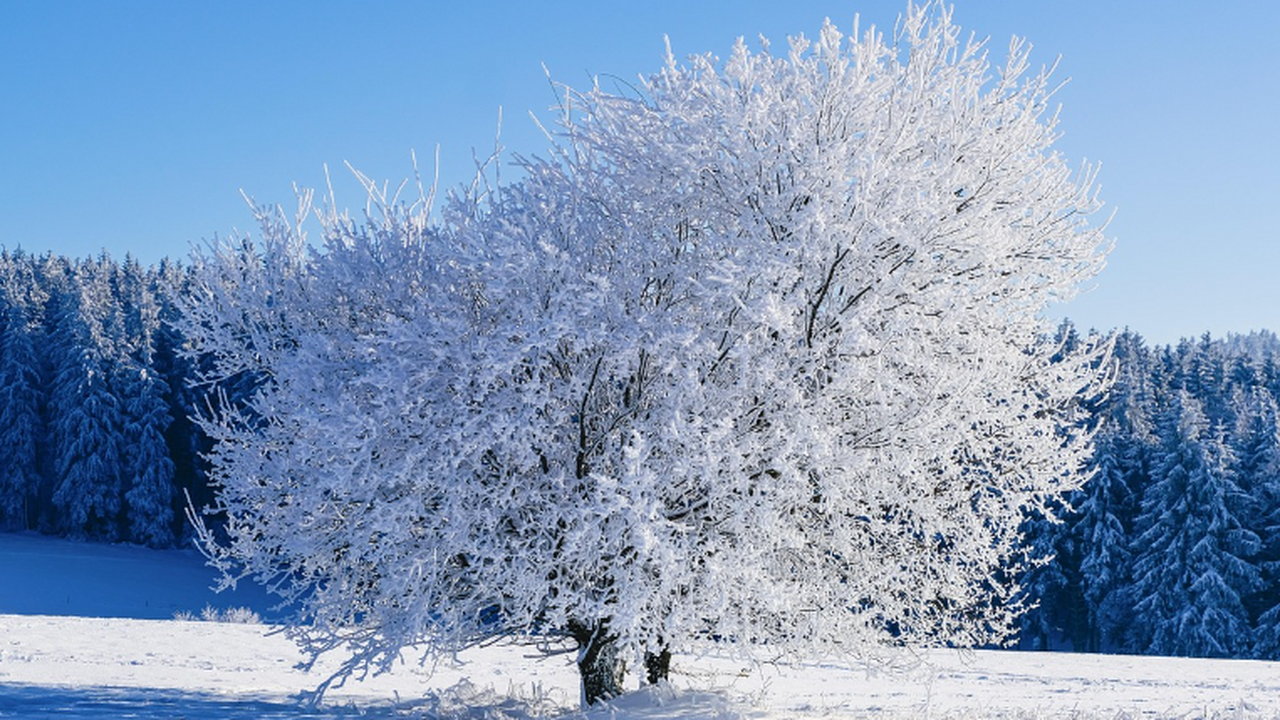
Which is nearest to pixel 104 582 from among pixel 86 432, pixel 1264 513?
pixel 86 432

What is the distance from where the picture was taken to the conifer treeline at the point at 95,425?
184ft

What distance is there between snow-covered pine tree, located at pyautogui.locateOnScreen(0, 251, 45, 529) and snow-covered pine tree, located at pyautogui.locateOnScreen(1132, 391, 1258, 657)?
56421mm

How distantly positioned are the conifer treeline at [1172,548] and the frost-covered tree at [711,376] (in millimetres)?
37634

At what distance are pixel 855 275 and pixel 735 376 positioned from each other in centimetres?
138

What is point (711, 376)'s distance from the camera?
9.48 m

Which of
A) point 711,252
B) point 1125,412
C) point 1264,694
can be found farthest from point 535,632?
point 1125,412

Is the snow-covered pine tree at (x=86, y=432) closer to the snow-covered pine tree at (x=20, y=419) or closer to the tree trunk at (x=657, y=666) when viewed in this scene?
the snow-covered pine tree at (x=20, y=419)

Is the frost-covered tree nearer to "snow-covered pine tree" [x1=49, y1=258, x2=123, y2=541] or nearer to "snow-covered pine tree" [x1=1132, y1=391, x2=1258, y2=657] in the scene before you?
"snow-covered pine tree" [x1=1132, y1=391, x2=1258, y2=657]

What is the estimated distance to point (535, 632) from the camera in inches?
451

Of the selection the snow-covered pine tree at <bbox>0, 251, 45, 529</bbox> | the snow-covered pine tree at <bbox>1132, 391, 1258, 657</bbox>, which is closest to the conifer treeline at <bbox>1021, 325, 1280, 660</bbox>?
the snow-covered pine tree at <bbox>1132, 391, 1258, 657</bbox>

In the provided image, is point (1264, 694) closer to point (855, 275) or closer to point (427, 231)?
point (855, 275)

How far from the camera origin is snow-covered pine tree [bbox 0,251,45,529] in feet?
191

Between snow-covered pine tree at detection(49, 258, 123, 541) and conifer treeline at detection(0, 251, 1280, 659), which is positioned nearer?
conifer treeline at detection(0, 251, 1280, 659)

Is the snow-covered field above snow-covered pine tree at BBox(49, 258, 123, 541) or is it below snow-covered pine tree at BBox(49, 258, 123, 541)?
below
